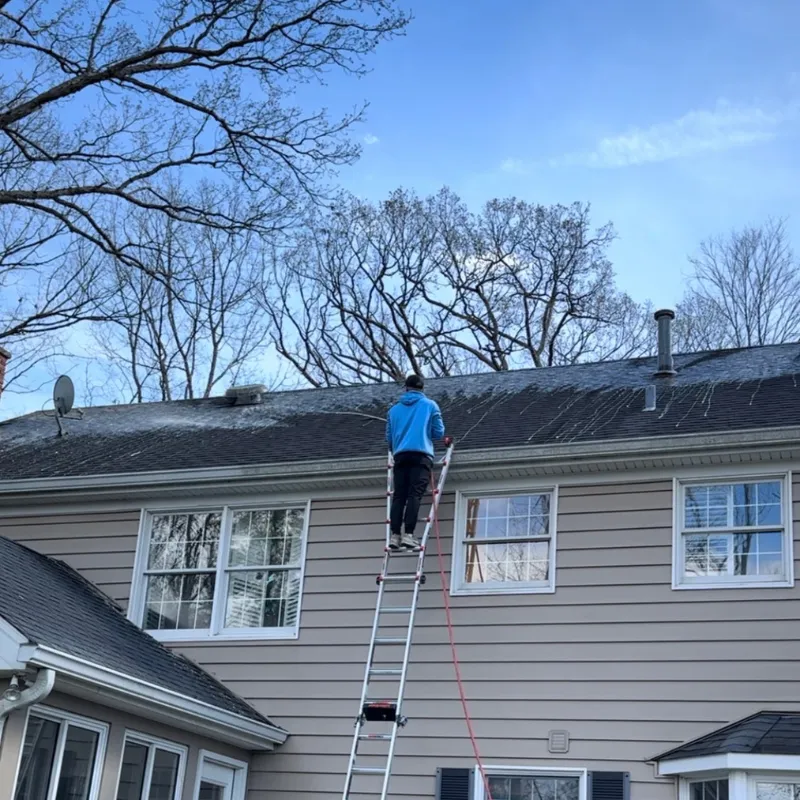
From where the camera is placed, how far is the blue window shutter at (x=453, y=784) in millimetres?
Answer: 9820

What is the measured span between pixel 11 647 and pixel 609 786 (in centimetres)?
470

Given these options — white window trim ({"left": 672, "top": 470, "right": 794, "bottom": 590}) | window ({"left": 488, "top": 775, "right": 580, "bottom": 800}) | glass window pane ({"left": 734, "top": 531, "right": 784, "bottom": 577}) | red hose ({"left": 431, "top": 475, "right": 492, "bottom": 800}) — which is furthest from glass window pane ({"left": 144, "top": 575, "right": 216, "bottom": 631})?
glass window pane ({"left": 734, "top": 531, "right": 784, "bottom": 577})

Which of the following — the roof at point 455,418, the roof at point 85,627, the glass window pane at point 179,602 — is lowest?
the roof at point 85,627

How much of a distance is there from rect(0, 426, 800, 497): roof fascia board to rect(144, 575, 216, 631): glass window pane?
956mm

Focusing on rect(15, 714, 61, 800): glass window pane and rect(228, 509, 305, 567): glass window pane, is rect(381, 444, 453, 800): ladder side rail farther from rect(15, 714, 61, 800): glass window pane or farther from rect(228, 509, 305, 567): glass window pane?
rect(15, 714, 61, 800): glass window pane

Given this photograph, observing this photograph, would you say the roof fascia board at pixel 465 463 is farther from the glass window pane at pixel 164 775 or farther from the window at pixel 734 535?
the glass window pane at pixel 164 775

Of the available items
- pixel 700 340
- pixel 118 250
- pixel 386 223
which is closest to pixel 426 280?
pixel 386 223

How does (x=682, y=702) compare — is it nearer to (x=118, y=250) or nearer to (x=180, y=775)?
(x=180, y=775)

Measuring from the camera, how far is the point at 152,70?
16328mm

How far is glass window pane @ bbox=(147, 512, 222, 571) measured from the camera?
1170 cm

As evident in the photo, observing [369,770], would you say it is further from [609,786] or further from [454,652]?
[609,786]

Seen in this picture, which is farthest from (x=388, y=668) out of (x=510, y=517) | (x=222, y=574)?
(x=222, y=574)

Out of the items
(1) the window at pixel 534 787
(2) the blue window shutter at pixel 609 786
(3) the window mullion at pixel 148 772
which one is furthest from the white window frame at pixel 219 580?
(2) the blue window shutter at pixel 609 786

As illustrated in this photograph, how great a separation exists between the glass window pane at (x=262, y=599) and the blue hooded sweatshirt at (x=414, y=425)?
169 cm
